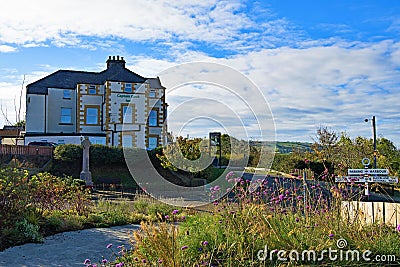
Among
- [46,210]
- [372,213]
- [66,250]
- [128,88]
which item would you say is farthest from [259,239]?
[128,88]

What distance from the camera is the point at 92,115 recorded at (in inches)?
1346

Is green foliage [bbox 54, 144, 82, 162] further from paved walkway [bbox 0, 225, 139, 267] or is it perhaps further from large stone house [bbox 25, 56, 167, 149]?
paved walkway [bbox 0, 225, 139, 267]

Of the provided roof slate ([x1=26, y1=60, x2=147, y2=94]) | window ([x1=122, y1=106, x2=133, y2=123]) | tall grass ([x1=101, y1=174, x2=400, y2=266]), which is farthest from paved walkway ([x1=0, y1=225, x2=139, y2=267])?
roof slate ([x1=26, y1=60, x2=147, y2=94])

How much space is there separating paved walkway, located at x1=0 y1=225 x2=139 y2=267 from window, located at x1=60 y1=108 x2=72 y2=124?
28190 mm

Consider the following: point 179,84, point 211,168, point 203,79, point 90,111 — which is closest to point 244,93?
point 203,79

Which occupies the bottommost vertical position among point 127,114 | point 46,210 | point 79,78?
point 46,210

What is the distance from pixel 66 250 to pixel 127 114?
26.9 meters

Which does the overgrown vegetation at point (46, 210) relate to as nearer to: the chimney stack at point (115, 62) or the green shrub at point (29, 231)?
the green shrub at point (29, 231)

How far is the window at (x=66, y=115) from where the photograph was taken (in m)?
35.0

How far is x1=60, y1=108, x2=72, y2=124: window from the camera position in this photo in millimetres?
35031

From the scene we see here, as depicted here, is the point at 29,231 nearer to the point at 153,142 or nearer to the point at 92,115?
the point at 153,142

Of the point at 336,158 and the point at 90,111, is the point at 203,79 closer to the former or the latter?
the point at 336,158

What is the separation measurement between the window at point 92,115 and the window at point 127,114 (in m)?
2.34

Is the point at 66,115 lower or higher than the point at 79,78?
lower
